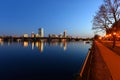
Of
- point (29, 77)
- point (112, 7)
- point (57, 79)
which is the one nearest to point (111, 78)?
point (57, 79)

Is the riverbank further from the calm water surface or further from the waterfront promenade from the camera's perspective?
the calm water surface

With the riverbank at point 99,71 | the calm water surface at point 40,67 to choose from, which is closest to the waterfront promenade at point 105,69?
the riverbank at point 99,71

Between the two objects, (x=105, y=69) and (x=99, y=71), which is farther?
(x=105, y=69)

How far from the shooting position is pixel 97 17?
56812 millimetres

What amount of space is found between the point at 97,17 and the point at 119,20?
1406 cm

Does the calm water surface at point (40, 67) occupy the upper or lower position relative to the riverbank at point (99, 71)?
lower

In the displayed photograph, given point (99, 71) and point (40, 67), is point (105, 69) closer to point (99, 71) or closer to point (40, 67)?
point (99, 71)

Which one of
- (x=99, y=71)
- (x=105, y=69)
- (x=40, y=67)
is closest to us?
(x=99, y=71)

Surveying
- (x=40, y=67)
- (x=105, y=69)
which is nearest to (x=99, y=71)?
(x=105, y=69)

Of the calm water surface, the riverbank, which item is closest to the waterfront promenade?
the riverbank

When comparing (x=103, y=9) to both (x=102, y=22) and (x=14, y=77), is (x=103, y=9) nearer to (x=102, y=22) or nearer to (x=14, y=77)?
(x=102, y=22)

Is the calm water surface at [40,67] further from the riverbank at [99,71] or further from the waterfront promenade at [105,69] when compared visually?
Result: the waterfront promenade at [105,69]

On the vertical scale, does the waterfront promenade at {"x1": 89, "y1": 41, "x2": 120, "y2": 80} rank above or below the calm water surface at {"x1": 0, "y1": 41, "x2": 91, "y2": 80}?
above

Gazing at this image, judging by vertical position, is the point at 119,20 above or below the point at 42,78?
above
